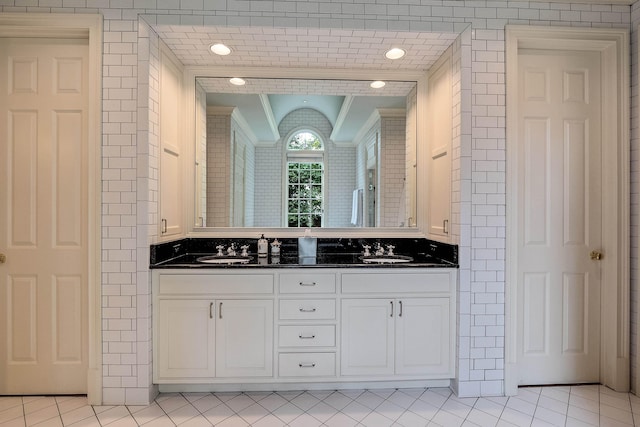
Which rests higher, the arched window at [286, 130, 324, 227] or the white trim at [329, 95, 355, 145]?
the white trim at [329, 95, 355, 145]

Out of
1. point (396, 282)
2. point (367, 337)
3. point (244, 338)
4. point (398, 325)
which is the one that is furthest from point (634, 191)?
point (244, 338)

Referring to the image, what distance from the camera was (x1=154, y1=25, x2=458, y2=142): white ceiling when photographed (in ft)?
8.05

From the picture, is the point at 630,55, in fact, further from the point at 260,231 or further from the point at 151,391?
the point at 151,391

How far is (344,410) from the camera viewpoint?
7.37 feet

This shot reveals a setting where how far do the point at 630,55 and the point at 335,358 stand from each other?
9.83 feet

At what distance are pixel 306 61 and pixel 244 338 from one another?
84.2 inches

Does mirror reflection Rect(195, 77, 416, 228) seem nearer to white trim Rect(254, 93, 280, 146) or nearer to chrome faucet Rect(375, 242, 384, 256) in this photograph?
white trim Rect(254, 93, 280, 146)

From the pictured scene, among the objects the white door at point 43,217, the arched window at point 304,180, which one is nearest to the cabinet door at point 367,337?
the arched window at point 304,180

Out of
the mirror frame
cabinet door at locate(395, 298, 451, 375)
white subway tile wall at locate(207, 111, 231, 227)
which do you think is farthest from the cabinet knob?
white subway tile wall at locate(207, 111, 231, 227)

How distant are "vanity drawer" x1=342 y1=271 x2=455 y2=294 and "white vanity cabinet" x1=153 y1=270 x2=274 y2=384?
56 centimetres

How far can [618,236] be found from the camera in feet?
8.27

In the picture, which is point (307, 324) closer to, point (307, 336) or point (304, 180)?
point (307, 336)

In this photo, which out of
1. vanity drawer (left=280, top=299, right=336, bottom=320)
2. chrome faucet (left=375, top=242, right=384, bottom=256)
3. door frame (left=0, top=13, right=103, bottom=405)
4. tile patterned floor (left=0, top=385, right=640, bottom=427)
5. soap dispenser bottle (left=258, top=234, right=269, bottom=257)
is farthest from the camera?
chrome faucet (left=375, top=242, right=384, bottom=256)

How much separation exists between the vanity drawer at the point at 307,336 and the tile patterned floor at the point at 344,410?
1.17 ft
